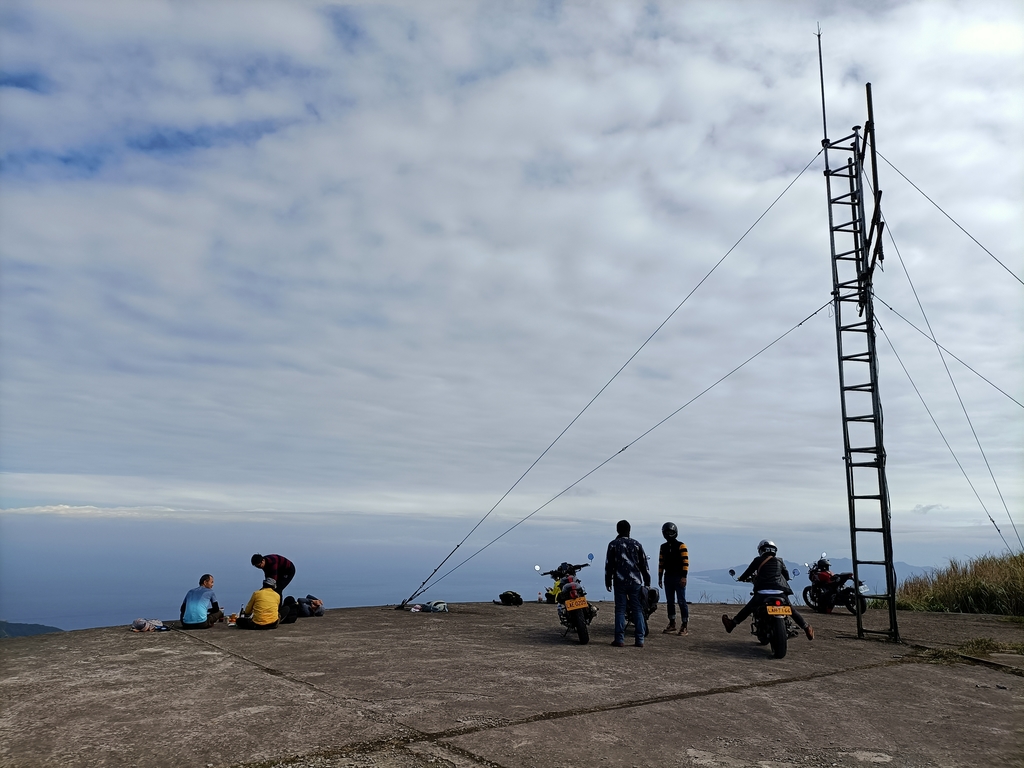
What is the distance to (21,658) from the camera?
28.1ft

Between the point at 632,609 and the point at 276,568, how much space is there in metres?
6.85

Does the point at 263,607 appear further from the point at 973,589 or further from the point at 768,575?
the point at 973,589

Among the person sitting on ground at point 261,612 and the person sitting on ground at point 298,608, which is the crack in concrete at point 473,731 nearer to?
the person sitting on ground at point 261,612

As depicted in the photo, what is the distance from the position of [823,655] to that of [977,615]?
7.25m

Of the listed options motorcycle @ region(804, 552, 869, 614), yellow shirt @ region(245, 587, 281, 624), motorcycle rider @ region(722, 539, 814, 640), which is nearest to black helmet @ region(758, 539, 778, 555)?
motorcycle rider @ region(722, 539, 814, 640)

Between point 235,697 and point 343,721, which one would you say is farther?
point 235,697

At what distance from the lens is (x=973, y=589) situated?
629 inches

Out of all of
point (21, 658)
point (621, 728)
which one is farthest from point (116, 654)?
point (621, 728)

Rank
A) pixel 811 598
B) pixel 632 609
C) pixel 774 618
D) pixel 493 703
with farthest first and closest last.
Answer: pixel 811 598 → pixel 632 609 → pixel 774 618 → pixel 493 703

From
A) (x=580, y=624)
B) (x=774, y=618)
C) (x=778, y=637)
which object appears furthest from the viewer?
(x=580, y=624)

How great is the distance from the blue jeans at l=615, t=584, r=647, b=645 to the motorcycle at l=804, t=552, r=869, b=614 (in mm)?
7152

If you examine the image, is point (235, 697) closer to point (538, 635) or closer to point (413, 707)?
point (413, 707)

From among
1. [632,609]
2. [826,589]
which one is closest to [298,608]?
[632,609]

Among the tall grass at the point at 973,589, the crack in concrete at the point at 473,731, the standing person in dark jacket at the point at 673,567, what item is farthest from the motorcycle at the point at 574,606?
the tall grass at the point at 973,589
